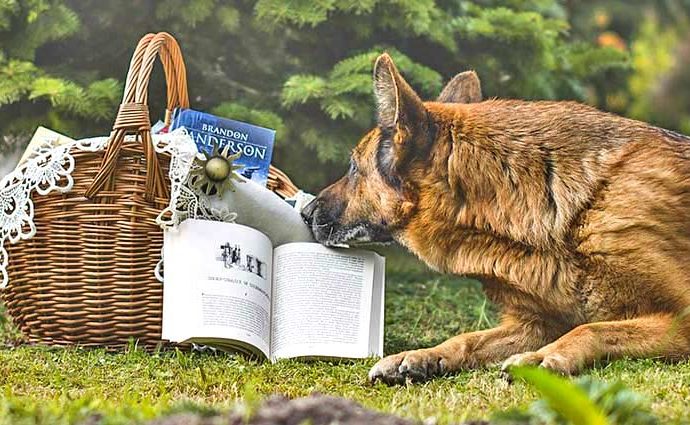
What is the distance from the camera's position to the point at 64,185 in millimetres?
3223

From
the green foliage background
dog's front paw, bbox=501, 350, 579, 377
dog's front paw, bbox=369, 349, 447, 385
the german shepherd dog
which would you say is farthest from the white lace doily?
the green foliage background

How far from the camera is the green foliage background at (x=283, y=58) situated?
15.5ft

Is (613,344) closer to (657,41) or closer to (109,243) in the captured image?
(109,243)

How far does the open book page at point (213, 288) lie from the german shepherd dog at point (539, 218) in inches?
18.1

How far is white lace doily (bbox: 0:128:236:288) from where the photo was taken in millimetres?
3129

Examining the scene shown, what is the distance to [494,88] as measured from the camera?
559cm

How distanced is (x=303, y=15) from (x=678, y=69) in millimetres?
6217

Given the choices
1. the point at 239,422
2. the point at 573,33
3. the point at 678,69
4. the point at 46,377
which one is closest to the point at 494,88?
the point at 573,33

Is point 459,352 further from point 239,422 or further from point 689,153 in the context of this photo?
point 239,422

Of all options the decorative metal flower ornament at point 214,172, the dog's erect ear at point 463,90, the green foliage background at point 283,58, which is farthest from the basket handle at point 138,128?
the green foliage background at point 283,58

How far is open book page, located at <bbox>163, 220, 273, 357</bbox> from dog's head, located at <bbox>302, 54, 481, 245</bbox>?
335 mm

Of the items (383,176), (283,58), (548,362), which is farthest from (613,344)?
(283,58)

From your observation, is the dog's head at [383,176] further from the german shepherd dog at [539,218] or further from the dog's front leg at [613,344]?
the dog's front leg at [613,344]

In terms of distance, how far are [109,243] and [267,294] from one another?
55 cm
